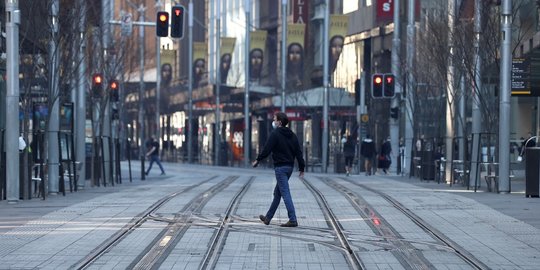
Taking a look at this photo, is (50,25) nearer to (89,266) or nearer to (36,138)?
(36,138)

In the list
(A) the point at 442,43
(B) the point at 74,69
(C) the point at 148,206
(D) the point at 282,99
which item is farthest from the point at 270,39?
(C) the point at 148,206

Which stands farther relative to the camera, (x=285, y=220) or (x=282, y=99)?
(x=282, y=99)

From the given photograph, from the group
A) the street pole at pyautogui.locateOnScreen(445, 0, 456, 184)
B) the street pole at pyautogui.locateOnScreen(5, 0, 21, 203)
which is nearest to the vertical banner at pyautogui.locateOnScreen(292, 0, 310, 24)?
the street pole at pyautogui.locateOnScreen(445, 0, 456, 184)

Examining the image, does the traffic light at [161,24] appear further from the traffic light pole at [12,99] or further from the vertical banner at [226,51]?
the vertical banner at [226,51]

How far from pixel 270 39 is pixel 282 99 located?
2517 centimetres

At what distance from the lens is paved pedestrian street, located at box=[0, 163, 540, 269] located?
45.8 ft

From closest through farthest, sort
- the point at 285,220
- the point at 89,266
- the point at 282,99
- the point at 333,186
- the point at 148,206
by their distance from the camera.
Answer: the point at 89,266
the point at 285,220
the point at 148,206
the point at 333,186
the point at 282,99

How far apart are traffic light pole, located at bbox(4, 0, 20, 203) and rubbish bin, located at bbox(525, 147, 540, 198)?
11652mm

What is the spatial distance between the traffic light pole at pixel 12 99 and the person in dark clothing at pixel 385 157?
3016 centimetres

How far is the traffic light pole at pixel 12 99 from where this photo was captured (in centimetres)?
2434

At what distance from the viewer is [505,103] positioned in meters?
29.2

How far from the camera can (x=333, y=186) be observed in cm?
3347

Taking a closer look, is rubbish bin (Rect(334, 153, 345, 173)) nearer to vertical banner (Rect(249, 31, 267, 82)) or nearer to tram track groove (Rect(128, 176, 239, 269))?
vertical banner (Rect(249, 31, 267, 82))

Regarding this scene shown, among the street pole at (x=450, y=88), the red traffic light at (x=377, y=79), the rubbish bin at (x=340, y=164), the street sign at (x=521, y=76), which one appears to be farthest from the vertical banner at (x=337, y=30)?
the street sign at (x=521, y=76)
